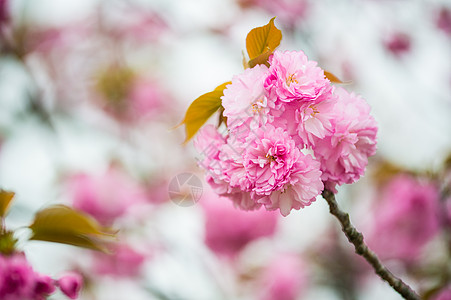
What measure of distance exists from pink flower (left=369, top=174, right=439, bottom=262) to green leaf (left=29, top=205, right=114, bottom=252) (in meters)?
1.70

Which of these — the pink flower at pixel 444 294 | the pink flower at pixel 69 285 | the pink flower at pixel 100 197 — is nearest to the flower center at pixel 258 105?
the pink flower at pixel 69 285

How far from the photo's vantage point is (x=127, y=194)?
2689 millimetres

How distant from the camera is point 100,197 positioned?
8.44 feet

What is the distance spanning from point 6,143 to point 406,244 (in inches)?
107

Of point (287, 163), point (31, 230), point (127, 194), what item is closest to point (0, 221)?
point (31, 230)

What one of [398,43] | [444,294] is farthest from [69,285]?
[398,43]

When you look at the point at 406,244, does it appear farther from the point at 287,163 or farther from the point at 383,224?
the point at 287,163

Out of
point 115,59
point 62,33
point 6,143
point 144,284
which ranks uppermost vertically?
point 62,33

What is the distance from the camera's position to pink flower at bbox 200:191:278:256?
2.52m

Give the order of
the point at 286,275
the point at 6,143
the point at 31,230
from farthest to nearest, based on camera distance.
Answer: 1. the point at 6,143
2. the point at 286,275
3. the point at 31,230

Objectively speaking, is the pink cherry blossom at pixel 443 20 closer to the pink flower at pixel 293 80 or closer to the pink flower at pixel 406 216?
the pink flower at pixel 406 216

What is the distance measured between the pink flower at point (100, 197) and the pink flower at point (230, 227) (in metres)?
0.51

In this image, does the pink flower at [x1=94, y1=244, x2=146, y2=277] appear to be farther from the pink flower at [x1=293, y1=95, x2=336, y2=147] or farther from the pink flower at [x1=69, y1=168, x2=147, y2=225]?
the pink flower at [x1=293, y1=95, x2=336, y2=147]

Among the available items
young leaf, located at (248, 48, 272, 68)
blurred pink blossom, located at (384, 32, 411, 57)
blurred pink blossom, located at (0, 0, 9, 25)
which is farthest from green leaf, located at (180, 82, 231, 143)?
blurred pink blossom, located at (384, 32, 411, 57)
